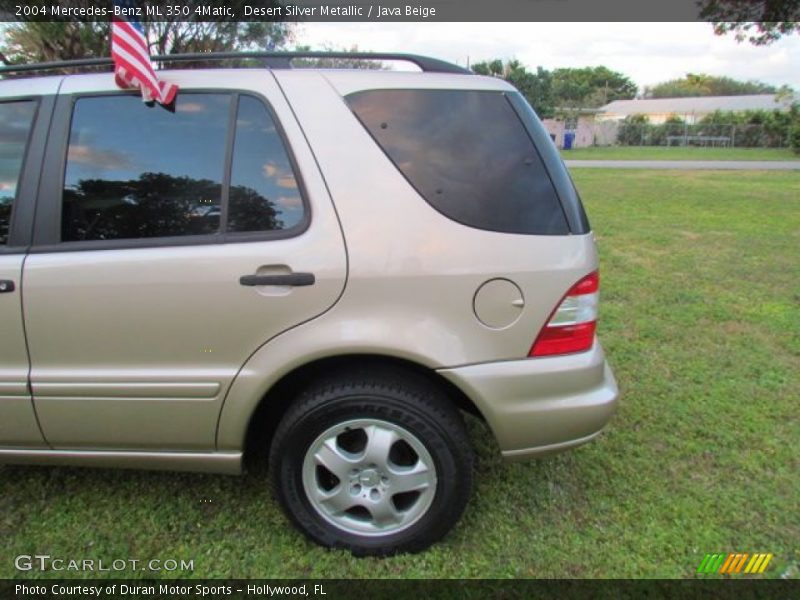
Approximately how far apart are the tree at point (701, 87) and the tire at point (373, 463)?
96.1 m

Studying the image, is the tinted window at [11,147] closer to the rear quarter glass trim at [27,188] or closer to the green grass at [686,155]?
the rear quarter glass trim at [27,188]

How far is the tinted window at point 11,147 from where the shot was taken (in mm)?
2199

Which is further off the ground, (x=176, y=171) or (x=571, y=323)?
(x=176, y=171)

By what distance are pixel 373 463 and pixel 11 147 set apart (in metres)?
1.77

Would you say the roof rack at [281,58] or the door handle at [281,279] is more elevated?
the roof rack at [281,58]

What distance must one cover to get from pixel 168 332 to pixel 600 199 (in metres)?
11.9

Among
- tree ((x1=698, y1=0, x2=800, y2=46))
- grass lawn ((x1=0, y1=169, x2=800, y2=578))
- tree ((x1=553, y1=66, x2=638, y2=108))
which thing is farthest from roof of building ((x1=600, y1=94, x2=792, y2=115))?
grass lawn ((x1=0, y1=169, x2=800, y2=578))

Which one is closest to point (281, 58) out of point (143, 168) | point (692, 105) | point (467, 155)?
point (143, 168)

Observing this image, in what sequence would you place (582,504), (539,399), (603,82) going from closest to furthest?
(539,399)
(582,504)
(603,82)

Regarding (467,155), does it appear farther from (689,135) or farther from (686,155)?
(689,135)

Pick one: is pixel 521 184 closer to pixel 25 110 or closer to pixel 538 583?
pixel 538 583

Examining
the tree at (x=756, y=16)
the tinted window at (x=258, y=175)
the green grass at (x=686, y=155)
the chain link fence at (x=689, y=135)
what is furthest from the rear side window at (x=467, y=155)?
the chain link fence at (x=689, y=135)

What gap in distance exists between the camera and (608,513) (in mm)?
2547

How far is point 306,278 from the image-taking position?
80.4 inches
